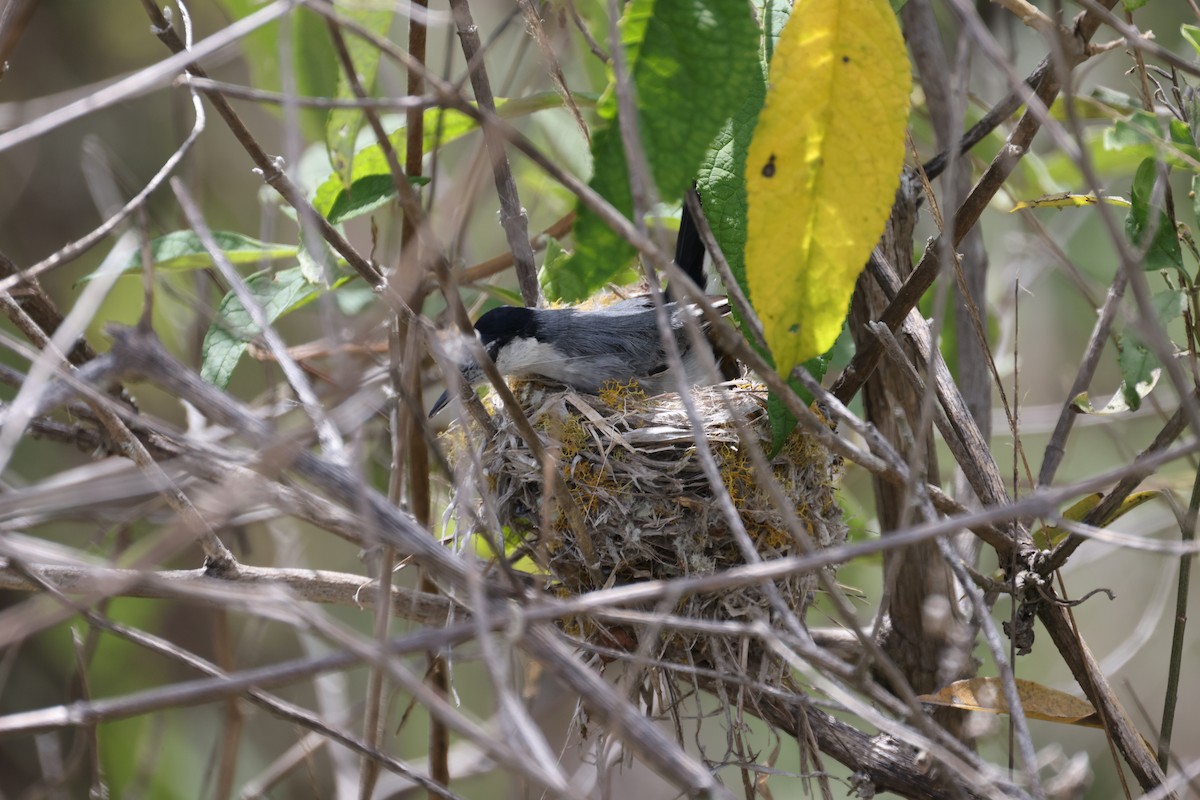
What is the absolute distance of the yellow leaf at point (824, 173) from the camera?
110 cm

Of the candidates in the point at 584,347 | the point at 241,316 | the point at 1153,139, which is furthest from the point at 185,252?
the point at 1153,139

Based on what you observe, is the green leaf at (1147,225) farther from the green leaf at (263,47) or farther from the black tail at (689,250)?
the green leaf at (263,47)

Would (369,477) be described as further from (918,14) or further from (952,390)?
(918,14)

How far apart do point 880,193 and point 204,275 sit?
195 centimetres

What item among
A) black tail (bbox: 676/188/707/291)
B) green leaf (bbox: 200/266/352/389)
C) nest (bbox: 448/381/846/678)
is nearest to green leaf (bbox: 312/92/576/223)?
green leaf (bbox: 200/266/352/389)

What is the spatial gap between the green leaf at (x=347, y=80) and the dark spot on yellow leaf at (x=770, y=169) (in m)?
0.67

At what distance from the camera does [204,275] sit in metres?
2.55

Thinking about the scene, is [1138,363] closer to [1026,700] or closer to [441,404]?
[1026,700]

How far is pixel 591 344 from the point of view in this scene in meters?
2.46

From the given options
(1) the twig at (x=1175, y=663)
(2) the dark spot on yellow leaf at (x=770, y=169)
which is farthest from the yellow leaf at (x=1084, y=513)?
(2) the dark spot on yellow leaf at (x=770, y=169)

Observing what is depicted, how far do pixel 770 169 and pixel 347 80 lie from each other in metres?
0.71

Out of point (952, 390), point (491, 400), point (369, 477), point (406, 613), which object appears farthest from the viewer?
point (369, 477)

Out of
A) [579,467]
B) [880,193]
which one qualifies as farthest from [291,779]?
[880,193]

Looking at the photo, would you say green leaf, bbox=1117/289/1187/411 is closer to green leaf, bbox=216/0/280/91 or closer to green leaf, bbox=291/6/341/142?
green leaf, bbox=291/6/341/142
